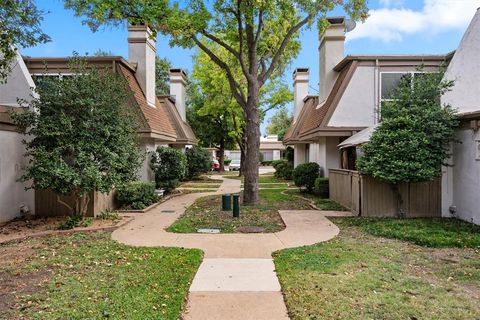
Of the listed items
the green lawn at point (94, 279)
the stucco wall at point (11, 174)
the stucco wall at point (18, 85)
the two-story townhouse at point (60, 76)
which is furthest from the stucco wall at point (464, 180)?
the stucco wall at point (18, 85)

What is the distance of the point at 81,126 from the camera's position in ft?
31.9

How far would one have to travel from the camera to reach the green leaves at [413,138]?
998 centimetres

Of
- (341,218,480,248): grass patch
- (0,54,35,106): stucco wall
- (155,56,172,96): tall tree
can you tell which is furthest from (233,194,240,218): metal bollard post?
(155,56,172,96): tall tree

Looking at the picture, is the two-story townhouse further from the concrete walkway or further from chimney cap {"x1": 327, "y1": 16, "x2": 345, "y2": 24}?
chimney cap {"x1": 327, "y1": 16, "x2": 345, "y2": 24}

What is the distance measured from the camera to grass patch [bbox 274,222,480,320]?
4422 millimetres

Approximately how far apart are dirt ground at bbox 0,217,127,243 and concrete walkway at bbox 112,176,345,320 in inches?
31.6

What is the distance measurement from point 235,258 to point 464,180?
7.23 m

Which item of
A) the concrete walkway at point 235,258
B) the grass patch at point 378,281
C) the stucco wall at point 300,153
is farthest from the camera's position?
the stucco wall at point 300,153

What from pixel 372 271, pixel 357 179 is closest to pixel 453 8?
pixel 357 179

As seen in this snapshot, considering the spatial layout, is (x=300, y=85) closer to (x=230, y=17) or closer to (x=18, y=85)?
(x=230, y=17)

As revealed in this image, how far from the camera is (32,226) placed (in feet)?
32.1

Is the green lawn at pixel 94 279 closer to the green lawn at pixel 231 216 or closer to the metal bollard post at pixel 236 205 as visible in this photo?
the green lawn at pixel 231 216

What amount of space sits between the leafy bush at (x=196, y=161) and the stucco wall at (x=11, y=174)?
14.7 m

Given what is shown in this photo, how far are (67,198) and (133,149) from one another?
2.51m
